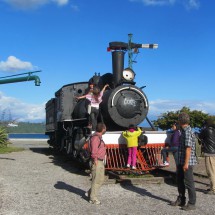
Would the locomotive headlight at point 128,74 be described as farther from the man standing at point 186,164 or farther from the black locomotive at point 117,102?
the man standing at point 186,164

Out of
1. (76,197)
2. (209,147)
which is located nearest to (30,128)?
(76,197)

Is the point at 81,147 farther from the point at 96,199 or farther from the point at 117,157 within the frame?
the point at 96,199

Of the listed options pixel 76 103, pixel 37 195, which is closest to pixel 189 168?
pixel 37 195

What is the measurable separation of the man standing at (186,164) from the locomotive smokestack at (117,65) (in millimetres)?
4136

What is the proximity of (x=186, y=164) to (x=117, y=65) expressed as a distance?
4745mm

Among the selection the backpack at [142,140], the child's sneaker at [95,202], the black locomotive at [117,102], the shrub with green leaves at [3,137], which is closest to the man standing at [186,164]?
the child's sneaker at [95,202]

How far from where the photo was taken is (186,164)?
6.10 m

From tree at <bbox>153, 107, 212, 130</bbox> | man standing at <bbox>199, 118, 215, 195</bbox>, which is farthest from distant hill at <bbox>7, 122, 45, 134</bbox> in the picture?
man standing at <bbox>199, 118, 215, 195</bbox>

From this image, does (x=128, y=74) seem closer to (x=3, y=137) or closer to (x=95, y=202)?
(x=95, y=202)

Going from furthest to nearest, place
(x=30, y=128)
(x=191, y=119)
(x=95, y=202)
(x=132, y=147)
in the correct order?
(x=30, y=128) < (x=191, y=119) < (x=132, y=147) < (x=95, y=202)

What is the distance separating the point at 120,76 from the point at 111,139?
2019mm

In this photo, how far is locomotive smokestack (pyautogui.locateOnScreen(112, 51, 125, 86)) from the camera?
33.5ft

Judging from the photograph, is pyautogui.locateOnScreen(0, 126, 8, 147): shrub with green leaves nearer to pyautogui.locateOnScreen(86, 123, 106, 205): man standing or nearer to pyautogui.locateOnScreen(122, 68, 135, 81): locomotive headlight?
pyautogui.locateOnScreen(122, 68, 135, 81): locomotive headlight

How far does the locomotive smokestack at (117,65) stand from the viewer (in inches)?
402
